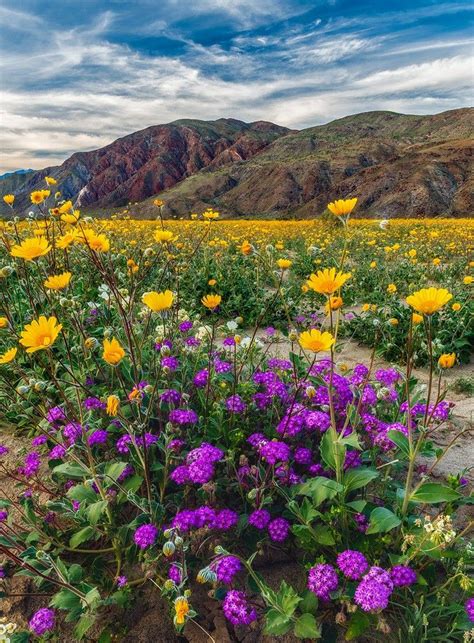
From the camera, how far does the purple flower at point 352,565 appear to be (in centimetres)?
161

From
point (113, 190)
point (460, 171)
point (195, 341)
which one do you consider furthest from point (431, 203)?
point (113, 190)

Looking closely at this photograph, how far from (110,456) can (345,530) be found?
1277 millimetres

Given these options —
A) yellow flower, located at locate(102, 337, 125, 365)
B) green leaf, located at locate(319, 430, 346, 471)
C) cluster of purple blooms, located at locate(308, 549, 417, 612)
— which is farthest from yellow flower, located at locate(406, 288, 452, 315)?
yellow flower, located at locate(102, 337, 125, 365)

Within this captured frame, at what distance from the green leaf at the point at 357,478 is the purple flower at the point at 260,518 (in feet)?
1.21

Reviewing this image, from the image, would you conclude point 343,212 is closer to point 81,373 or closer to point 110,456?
point 110,456

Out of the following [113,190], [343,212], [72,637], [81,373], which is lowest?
[72,637]

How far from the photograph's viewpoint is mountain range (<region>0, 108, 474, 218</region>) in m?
47.4

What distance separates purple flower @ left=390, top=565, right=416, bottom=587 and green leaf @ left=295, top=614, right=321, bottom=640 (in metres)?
0.34

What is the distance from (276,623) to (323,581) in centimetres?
23

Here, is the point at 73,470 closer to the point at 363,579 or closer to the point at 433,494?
the point at 363,579

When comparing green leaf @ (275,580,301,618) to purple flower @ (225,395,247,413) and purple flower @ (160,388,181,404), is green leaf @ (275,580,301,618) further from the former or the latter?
purple flower @ (160,388,181,404)

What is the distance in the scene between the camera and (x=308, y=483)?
6.37ft

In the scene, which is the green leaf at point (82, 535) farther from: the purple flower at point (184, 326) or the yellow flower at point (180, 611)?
the purple flower at point (184, 326)

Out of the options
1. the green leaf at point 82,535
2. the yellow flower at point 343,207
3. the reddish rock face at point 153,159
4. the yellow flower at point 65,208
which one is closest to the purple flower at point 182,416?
the green leaf at point 82,535
